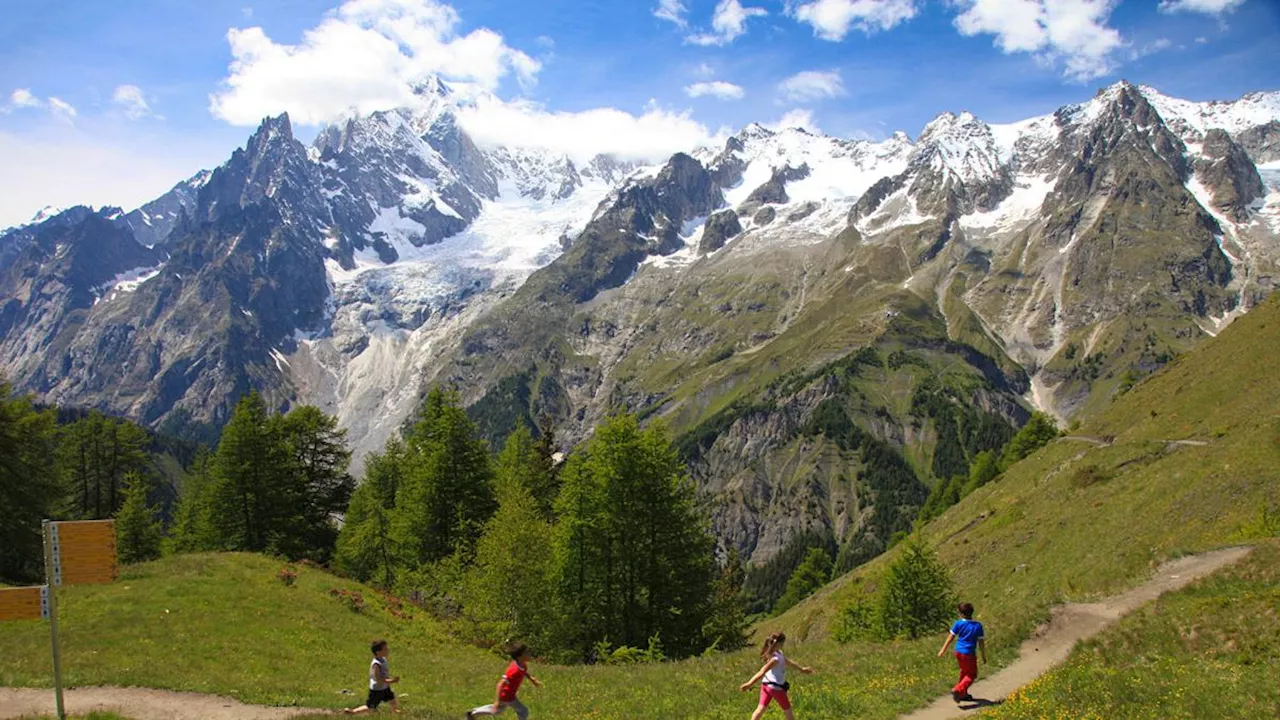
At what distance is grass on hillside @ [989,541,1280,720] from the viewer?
17.7 metres

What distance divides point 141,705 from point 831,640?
29.3 meters

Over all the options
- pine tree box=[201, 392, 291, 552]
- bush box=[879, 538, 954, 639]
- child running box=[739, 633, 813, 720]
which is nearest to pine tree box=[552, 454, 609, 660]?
bush box=[879, 538, 954, 639]

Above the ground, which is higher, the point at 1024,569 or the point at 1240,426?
the point at 1240,426

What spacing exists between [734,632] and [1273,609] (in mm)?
26998

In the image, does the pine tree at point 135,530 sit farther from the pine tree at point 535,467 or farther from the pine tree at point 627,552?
the pine tree at point 627,552

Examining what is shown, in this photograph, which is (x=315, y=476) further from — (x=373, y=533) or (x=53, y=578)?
(x=53, y=578)

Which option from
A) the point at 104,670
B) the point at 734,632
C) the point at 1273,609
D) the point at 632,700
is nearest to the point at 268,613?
the point at 104,670

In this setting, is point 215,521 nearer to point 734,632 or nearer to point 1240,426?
point 734,632

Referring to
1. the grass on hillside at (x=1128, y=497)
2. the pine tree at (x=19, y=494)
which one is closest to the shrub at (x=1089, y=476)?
the grass on hillside at (x=1128, y=497)

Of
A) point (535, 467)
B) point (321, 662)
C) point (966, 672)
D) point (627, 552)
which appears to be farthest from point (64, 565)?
point (535, 467)

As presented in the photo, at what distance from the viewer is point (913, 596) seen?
4662 centimetres

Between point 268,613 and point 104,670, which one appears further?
point 268,613

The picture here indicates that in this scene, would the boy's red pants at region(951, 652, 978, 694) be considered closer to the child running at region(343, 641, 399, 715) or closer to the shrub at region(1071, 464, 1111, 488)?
the child running at region(343, 641, 399, 715)

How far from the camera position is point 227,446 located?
55.7 meters
